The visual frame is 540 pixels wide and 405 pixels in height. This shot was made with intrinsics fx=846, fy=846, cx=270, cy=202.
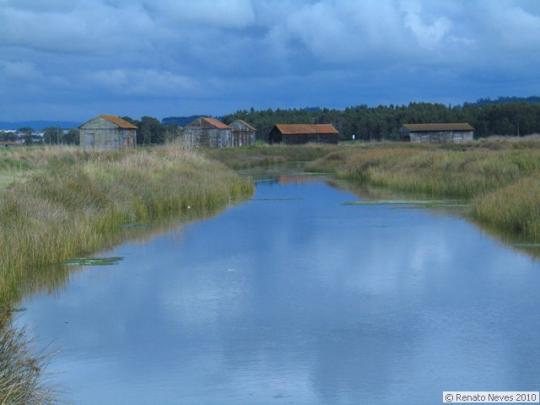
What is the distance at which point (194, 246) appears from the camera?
1733 centimetres

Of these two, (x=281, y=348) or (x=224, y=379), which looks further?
(x=281, y=348)

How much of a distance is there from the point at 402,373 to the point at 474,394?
2.75ft

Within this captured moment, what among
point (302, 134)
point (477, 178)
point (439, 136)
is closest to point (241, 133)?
point (302, 134)

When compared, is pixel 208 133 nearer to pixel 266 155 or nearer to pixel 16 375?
pixel 266 155

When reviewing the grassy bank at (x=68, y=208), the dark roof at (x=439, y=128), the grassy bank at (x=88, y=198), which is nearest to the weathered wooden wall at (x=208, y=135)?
the dark roof at (x=439, y=128)

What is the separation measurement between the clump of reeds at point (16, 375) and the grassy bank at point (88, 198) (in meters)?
4.15

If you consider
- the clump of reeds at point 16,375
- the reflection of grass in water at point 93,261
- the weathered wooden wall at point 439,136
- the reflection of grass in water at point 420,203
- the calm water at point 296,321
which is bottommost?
the calm water at point 296,321

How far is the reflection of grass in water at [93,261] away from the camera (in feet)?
47.2

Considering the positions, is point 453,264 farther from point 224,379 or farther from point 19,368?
point 19,368

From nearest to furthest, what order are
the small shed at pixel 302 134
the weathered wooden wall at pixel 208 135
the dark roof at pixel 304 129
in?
the weathered wooden wall at pixel 208 135, the small shed at pixel 302 134, the dark roof at pixel 304 129

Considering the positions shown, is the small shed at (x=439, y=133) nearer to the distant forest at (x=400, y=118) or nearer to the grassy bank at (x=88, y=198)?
the distant forest at (x=400, y=118)

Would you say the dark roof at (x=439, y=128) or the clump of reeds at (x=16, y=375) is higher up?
the dark roof at (x=439, y=128)

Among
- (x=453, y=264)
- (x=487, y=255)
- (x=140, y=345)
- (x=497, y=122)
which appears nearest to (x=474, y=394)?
(x=140, y=345)

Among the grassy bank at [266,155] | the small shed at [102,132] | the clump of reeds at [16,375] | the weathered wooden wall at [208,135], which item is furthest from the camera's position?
the weathered wooden wall at [208,135]
